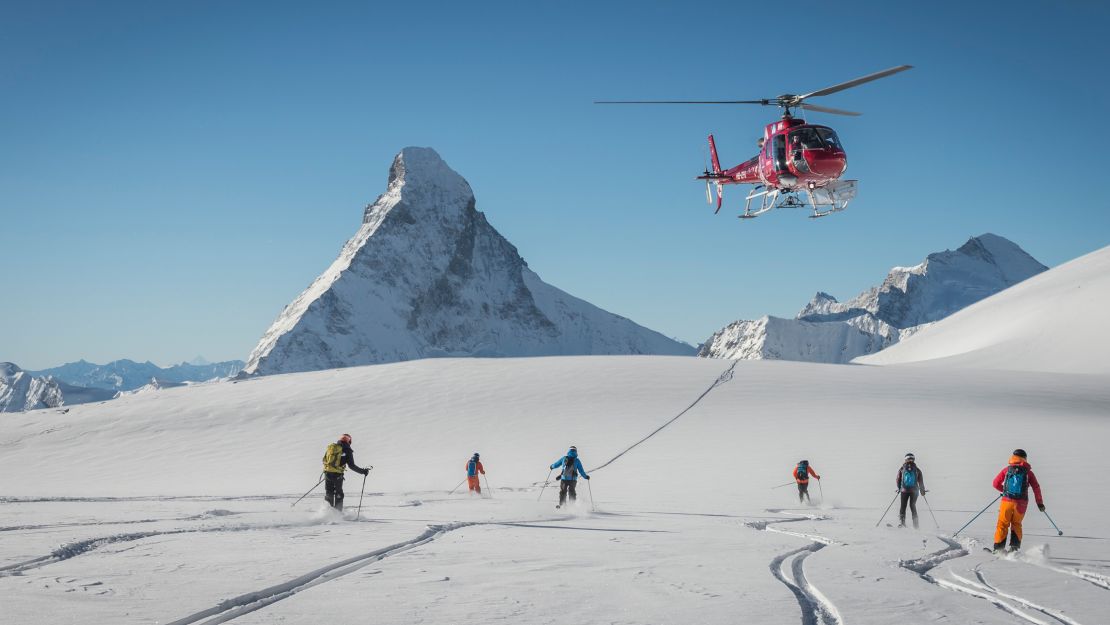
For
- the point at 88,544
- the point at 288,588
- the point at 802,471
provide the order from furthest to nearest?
the point at 802,471 → the point at 88,544 → the point at 288,588

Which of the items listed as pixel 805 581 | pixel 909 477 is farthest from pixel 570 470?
pixel 805 581

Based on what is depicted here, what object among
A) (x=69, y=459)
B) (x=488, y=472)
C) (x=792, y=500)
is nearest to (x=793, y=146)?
(x=792, y=500)

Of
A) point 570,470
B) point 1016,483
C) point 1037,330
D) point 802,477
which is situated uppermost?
point 1037,330

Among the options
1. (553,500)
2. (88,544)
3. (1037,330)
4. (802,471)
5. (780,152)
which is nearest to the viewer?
(88,544)

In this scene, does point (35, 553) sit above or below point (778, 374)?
below

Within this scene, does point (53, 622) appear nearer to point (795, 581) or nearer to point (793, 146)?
point (795, 581)

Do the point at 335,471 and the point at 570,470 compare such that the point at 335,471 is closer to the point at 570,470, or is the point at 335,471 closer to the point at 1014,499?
the point at 570,470
